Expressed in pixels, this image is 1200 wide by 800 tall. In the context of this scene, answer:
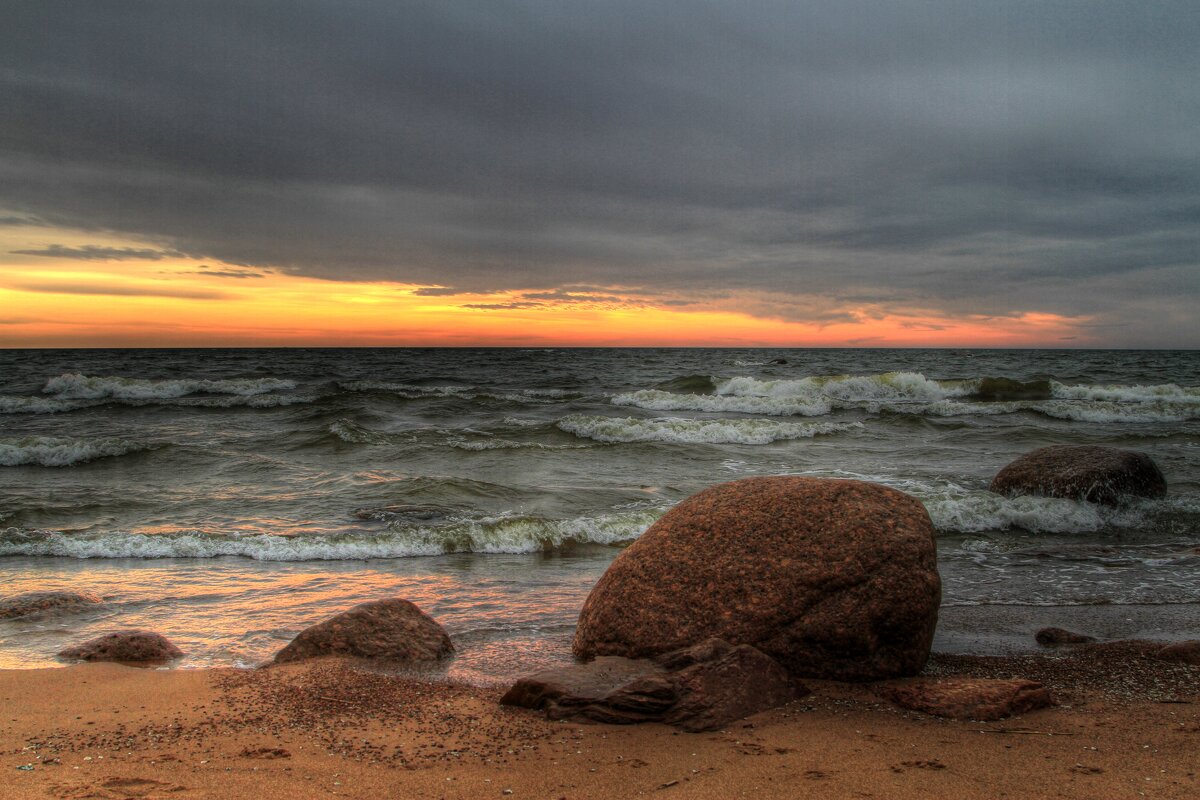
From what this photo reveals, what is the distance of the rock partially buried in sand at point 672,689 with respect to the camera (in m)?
4.38

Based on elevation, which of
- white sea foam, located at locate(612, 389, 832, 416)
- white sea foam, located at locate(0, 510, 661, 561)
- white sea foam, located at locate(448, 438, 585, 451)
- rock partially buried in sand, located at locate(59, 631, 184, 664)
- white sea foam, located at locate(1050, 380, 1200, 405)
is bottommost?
white sea foam, located at locate(0, 510, 661, 561)

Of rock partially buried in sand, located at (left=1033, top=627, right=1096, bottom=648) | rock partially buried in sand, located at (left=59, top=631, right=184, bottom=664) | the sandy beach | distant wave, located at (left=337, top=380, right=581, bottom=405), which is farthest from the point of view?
distant wave, located at (left=337, top=380, right=581, bottom=405)

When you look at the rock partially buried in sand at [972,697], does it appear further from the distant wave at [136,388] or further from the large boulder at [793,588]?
the distant wave at [136,388]

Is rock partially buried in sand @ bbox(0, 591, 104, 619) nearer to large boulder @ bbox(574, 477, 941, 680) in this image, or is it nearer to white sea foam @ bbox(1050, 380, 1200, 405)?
large boulder @ bbox(574, 477, 941, 680)

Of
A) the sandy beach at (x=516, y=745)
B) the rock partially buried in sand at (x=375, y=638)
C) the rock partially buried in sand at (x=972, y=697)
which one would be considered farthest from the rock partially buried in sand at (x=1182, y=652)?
the rock partially buried in sand at (x=375, y=638)

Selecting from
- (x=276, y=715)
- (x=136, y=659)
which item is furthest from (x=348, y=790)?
(x=136, y=659)

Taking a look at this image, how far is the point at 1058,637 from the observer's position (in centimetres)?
610

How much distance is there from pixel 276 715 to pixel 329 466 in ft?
36.0

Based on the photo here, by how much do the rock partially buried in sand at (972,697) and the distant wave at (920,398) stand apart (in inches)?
883

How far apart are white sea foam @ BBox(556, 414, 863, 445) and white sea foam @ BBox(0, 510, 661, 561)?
30.1ft

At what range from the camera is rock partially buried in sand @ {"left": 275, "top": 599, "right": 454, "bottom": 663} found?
565cm

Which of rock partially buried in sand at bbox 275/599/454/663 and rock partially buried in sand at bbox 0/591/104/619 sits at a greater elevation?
rock partially buried in sand at bbox 275/599/454/663

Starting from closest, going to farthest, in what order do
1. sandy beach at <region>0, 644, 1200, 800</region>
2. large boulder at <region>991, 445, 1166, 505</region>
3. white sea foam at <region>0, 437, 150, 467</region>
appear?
sandy beach at <region>0, 644, 1200, 800</region> → large boulder at <region>991, 445, 1166, 505</region> → white sea foam at <region>0, 437, 150, 467</region>

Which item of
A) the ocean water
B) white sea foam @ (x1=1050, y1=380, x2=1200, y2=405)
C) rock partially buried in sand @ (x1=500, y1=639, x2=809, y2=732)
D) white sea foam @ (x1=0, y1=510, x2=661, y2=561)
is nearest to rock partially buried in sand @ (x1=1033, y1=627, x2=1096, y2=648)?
the ocean water
